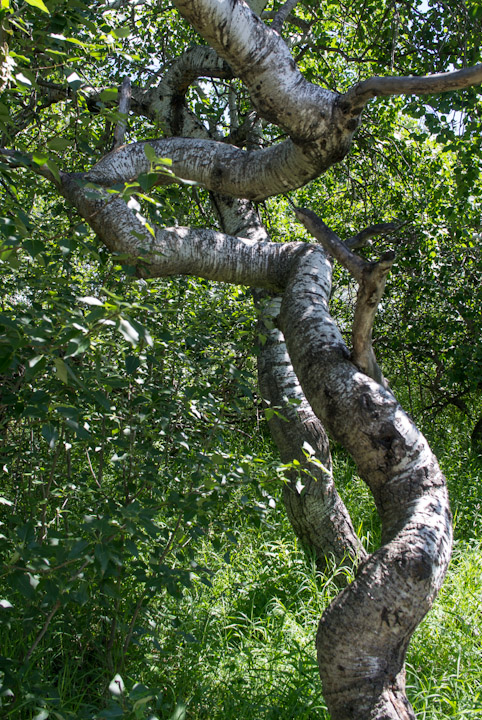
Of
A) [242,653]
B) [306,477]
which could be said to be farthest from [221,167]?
[242,653]

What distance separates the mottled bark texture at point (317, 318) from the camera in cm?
169

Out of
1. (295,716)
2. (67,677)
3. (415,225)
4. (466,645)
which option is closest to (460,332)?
(415,225)

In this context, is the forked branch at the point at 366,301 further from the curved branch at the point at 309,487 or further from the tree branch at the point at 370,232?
the curved branch at the point at 309,487

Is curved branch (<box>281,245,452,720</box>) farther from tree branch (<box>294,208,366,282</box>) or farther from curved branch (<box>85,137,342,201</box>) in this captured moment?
curved branch (<box>85,137,342,201</box>)

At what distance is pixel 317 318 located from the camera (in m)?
2.64

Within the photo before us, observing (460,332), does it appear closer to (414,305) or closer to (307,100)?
(414,305)

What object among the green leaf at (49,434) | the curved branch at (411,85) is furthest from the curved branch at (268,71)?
the green leaf at (49,434)

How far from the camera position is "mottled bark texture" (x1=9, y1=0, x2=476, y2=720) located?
1688mm

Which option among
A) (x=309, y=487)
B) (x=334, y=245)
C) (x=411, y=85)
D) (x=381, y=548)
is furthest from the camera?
(x=309, y=487)

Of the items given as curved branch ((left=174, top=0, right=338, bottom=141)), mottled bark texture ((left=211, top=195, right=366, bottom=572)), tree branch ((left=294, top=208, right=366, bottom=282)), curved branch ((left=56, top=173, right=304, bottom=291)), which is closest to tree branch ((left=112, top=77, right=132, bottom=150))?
curved branch ((left=56, top=173, right=304, bottom=291))

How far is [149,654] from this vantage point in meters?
2.41

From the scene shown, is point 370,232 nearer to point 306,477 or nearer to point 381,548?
point 306,477

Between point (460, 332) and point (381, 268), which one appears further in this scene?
point (460, 332)

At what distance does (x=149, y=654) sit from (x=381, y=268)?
6.09ft
